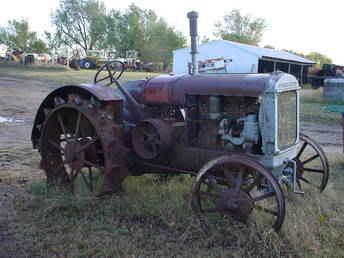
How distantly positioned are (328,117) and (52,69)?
22.7 meters

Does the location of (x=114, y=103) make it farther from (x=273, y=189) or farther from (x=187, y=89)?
(x=273, y=189)

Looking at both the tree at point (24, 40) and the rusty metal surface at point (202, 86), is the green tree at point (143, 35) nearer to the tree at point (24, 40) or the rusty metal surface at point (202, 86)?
the tree at point (24, 40)

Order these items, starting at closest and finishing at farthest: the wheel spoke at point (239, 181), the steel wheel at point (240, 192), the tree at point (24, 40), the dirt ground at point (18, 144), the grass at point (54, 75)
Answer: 1. the steel wheel at point (240, 192)
2. the wheel spoke at point (239, 181)
3. the dirt ground at point (18, 144)
4. the grass at point (54, 75)
5. the tree at point (24, 40)

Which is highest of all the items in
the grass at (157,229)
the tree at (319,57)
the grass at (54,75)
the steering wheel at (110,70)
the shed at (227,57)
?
the tree at (319,57)

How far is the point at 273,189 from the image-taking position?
3.17 meters

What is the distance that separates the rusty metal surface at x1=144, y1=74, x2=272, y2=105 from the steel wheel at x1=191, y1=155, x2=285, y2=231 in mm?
599

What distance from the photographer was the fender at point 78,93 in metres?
4.00

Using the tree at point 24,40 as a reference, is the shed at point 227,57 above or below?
below

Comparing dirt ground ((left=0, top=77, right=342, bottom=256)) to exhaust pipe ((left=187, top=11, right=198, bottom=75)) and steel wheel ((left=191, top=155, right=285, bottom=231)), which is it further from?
exhaust pipe ((left=187, top=11, right=198, bottom=75))

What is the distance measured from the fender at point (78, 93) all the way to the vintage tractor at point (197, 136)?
0.01 metres

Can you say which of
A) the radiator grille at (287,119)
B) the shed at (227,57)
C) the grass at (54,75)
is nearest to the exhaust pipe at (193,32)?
the radiator grille at (287,119)

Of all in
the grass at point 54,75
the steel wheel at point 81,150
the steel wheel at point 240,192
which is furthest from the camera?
the grass at point 54,75

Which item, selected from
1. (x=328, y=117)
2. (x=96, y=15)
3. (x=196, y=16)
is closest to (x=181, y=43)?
(x=96, y=15)

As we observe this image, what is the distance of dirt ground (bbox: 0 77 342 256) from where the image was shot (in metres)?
4.38
